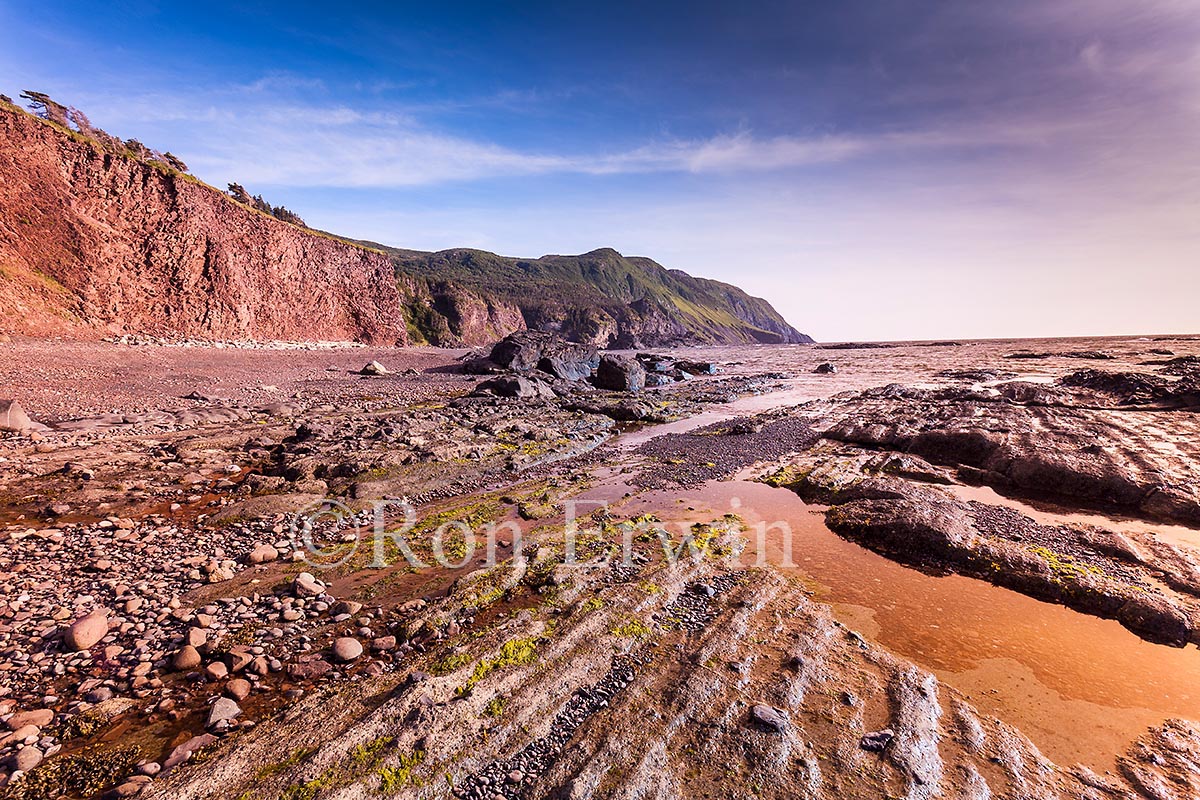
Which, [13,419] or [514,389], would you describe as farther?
[514,389]

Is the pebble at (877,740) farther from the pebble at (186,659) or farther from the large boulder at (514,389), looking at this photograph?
the large boulder at (514,389)

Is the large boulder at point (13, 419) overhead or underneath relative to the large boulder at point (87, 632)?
overhead

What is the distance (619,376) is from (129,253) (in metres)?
48.2

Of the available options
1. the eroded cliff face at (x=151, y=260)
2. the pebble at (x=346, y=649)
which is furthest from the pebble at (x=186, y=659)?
the eroded cliff face at (x=151, y=260)

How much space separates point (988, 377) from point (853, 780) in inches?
2010

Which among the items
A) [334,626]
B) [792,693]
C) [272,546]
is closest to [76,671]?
[334,626]

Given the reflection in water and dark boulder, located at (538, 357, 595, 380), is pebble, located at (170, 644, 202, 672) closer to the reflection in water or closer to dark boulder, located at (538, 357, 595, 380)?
the reflection in water

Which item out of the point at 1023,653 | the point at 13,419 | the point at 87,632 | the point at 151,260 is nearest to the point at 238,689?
the point at 87,632

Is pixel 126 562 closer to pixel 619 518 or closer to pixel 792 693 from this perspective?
pixel 619 518

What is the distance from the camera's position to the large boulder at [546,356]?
39.5 meters

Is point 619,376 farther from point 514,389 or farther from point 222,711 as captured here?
point 222,711

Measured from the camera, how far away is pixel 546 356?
40000mm

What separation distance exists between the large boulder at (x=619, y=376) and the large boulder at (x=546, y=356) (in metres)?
3.51

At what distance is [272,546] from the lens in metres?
8.86
